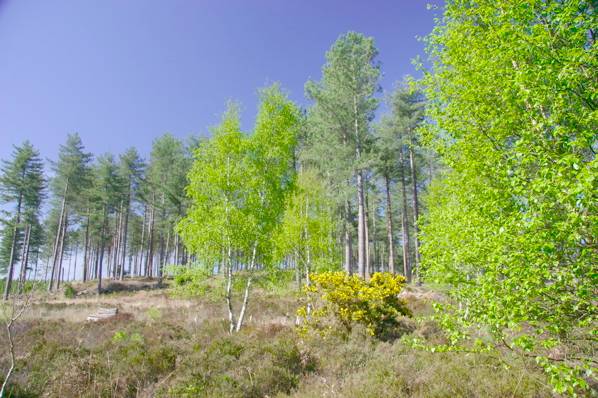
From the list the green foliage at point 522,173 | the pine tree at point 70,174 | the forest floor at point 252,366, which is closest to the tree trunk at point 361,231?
the forest floor at point 252,366

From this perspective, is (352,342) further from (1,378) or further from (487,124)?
(1,378)

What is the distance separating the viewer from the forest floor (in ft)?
21.6

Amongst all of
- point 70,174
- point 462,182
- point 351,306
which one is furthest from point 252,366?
point 70,174

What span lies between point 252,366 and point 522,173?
7541mm

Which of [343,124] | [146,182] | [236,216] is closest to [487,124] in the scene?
[236,216]

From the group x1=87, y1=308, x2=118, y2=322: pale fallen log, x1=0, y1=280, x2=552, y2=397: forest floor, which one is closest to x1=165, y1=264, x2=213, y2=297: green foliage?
x1=0, y1=280, x2=552, y2=397: forest floor

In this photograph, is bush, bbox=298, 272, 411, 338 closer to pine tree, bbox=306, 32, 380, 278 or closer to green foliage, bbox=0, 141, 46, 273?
pine tree, bbox=306, 32, 380, 278

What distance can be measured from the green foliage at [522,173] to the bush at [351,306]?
4850mm

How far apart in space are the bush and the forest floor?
0.58 m

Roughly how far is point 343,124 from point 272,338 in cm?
1336

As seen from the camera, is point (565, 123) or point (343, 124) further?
point (343, 124)

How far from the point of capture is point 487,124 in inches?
226

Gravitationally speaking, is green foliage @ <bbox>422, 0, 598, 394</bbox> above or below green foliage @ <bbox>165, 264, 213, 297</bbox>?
above

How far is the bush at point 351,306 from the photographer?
10.7m
